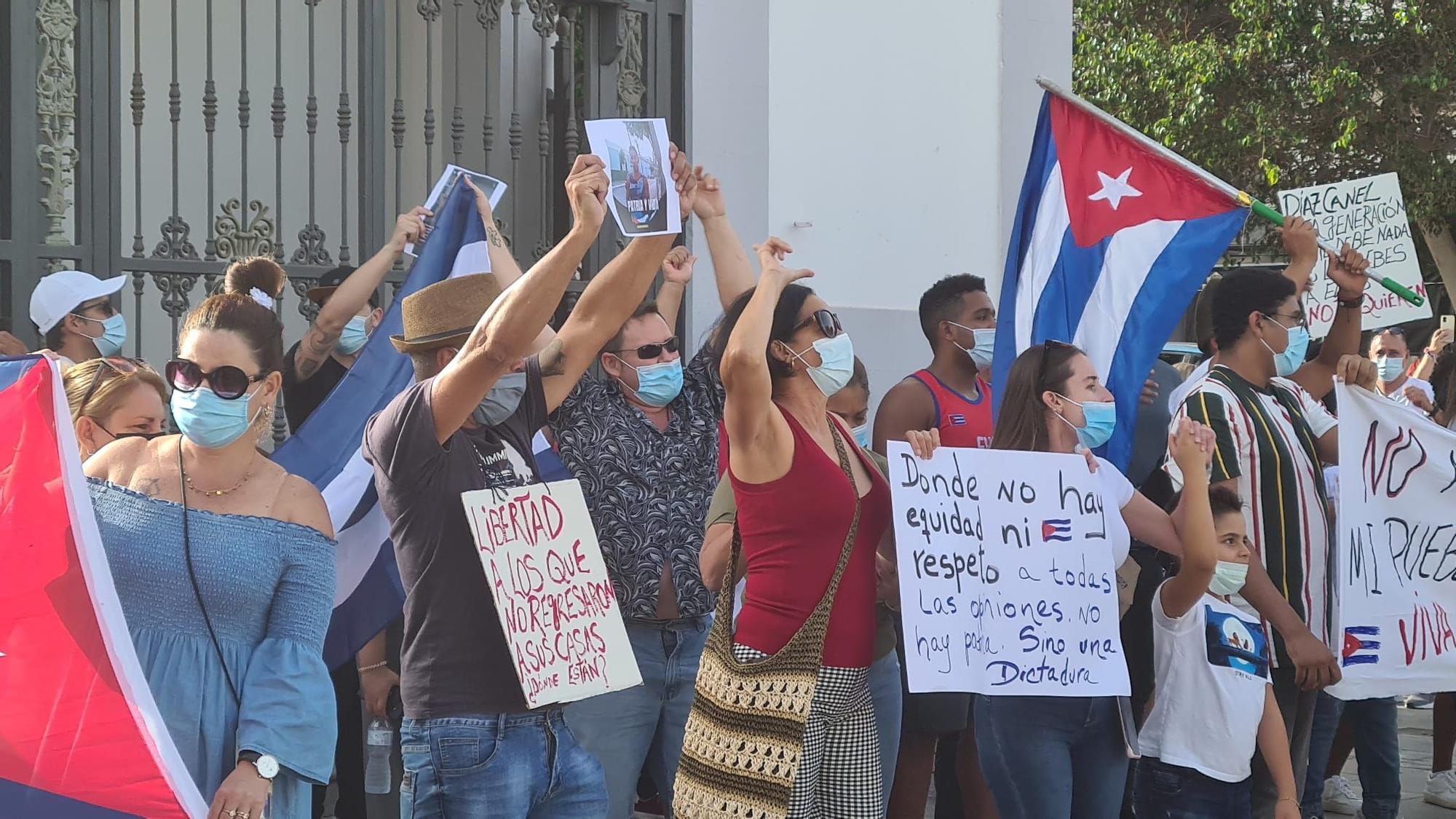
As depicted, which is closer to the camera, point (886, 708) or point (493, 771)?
point (493, 771)

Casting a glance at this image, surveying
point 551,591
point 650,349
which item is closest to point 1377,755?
point 650,349

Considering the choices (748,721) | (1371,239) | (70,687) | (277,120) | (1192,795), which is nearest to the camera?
(70,687)

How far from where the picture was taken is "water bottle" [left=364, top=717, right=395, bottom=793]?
4.65 meters

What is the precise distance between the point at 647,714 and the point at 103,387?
1633 millimetres

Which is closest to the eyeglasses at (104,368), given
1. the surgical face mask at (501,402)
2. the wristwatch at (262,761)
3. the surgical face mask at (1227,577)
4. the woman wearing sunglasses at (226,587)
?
the woman wearing sunglasses at (226,587)

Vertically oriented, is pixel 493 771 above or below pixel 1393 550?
below

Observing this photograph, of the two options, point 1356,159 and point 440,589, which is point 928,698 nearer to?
point 440,589

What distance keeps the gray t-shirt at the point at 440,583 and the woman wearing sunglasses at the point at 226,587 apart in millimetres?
223

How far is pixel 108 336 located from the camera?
5.40 metres

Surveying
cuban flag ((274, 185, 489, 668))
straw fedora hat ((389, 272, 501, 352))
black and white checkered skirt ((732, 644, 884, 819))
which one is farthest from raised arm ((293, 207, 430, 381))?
black and white checkered skirt ((732, 644, 884, 819))

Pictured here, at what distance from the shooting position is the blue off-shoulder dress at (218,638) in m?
3.11

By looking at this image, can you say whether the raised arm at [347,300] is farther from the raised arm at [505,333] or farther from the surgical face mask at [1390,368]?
the surgical face mask at [1390,368]

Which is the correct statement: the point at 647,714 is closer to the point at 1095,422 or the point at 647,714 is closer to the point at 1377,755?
the point at 1095,422

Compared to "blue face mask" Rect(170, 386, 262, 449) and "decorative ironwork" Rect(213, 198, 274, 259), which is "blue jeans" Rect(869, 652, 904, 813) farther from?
"decorative ironwork" Rect(213, 198, 274, 259)
